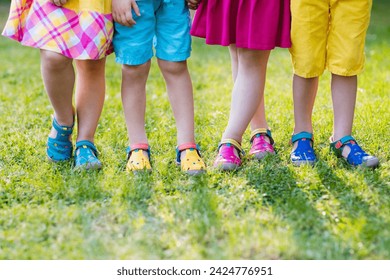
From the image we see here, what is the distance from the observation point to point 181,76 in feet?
9.56

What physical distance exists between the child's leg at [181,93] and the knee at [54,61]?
0.42 metres

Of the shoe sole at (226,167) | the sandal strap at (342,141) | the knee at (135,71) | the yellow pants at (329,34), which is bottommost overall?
the shoe sole at (226,167)

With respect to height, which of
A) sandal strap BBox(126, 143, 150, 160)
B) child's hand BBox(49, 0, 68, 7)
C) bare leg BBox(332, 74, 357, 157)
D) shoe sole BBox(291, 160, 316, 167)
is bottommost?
shoe sole BBox(291, 160, 316, 167)

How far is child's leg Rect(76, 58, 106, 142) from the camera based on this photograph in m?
2.95

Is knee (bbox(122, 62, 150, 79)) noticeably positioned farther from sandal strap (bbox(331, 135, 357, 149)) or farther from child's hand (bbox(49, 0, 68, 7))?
sandal strap (bbox(331, 135, 357, 149))

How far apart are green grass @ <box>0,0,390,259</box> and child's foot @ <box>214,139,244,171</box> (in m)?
0.05

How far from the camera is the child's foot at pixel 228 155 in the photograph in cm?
286

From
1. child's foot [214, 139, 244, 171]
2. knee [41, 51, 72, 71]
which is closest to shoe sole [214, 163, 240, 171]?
child's foot [214, 139, 244, 171]

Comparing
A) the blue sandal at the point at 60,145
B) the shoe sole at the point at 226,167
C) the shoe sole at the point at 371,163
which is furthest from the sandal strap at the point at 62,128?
the shoe sole at the point at 371,163

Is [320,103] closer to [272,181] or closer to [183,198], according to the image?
[272,181]

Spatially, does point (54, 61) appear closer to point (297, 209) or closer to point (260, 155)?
point (260, 155)

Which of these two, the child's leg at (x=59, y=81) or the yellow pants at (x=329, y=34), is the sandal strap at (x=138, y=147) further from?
the yellow pants at (x=329, y=34)

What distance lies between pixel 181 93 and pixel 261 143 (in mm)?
481

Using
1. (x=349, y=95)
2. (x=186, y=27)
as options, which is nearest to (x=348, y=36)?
(x=349, y=95)
